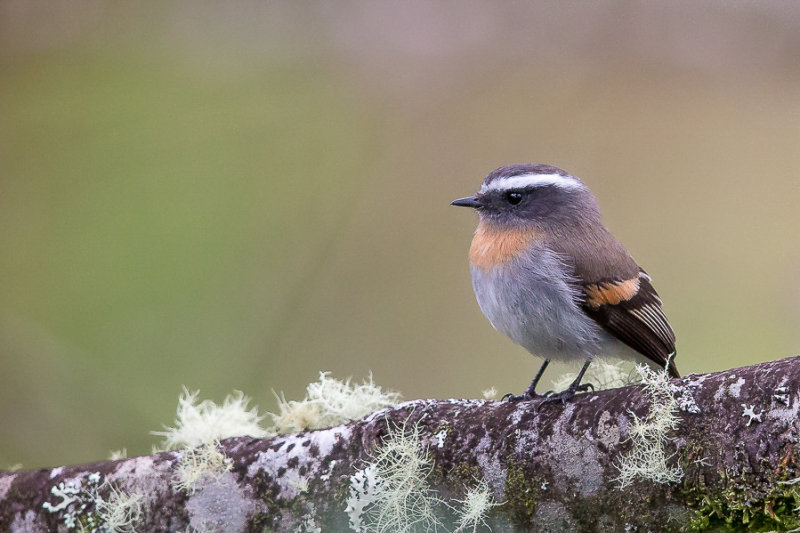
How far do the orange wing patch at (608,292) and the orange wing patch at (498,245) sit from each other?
1.36ft

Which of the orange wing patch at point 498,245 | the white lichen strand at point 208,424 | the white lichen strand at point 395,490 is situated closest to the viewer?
the white lichen strand at point 395,490

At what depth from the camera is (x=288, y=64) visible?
6738 millimetres

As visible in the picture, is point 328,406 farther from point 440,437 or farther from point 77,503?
point 77,503

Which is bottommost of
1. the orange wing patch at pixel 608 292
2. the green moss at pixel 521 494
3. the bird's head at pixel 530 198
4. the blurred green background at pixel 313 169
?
the green moss at pixel 521 494

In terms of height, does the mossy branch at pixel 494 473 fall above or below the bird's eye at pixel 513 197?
below

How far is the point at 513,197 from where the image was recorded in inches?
178

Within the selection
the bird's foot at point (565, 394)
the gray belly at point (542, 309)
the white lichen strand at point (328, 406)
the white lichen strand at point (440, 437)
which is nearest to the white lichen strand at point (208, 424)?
the white lichen strand at point (328, 406)

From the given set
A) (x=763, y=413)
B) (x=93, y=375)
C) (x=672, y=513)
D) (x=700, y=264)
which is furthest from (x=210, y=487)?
(x=700, y=264)

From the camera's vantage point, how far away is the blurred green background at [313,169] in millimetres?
5691

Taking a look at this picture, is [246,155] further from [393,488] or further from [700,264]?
[393,488]

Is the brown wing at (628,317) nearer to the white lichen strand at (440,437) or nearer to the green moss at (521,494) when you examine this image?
the white lichen strand at (440,437)

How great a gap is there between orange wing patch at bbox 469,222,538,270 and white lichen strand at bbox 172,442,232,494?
1784 millimetres

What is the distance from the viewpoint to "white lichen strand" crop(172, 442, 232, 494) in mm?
3008

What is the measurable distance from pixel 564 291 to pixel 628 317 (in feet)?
1.22
